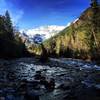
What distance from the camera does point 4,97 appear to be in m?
12.8

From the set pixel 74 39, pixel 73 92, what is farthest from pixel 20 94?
pixel 74 39

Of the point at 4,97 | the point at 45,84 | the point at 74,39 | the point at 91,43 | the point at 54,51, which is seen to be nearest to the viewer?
the point at 4,97

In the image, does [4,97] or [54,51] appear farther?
[54,51]

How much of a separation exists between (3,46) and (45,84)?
59695mm

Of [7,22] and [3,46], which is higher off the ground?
[7,22]

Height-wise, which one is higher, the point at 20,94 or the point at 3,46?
the point at 3,46

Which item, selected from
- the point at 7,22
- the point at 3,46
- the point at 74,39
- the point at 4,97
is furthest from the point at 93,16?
the point at 74,39

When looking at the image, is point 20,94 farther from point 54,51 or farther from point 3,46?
point 54,51

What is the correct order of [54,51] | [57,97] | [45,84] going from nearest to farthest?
1. [57,97]
2. [45,84]
3. [54,51]

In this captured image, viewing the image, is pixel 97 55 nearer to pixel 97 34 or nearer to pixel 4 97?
pixel 97 34

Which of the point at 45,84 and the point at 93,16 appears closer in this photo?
the point at 45,84

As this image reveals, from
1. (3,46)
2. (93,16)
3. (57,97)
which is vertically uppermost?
(93,16)

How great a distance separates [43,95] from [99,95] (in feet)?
9.41

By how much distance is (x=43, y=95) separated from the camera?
14.2 m
